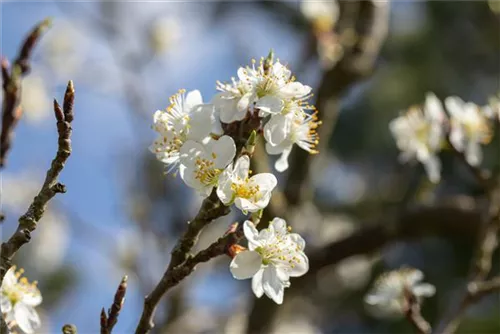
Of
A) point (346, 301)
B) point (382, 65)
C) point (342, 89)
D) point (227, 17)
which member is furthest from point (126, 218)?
point (382, 65)

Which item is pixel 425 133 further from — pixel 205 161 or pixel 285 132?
pixel 205 161

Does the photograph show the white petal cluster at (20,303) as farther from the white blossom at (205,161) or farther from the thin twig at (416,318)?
the thin twig at (416,318)

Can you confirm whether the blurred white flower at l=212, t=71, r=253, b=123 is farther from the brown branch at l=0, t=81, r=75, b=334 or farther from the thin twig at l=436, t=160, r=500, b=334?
the thin twig at l=436, t=160, r=500, b=334

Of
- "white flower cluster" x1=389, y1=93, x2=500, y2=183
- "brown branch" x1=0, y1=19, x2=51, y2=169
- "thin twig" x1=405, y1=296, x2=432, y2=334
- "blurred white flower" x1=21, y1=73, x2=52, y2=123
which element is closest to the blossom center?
"brown branch" x1=0, y1=19, x2=51, y2=169

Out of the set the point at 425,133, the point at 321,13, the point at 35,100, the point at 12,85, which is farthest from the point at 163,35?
the point at 12,85

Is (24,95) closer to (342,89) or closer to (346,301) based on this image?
(342,89)

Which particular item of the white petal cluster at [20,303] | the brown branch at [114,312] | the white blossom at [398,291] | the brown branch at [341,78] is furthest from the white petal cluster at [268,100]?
the brown branch at [341,78]
